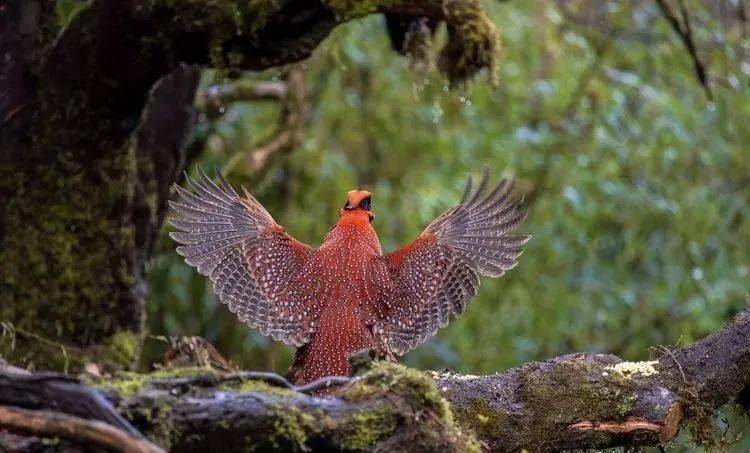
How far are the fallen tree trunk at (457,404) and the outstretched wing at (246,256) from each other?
1.32m

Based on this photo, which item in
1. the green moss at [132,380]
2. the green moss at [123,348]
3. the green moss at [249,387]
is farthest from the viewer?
the green moss at [123,348]

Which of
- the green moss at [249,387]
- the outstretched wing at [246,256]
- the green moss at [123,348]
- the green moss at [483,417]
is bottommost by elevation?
the green moss at [123,348]

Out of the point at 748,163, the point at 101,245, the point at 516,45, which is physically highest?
the point at 101,245

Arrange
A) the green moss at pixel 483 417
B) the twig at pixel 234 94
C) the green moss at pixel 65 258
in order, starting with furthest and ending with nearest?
1. the twig at pixel 234 94
2. the green moss at pixel 65 258
3. the green moss at pixel 483 417

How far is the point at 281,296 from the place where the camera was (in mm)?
4551

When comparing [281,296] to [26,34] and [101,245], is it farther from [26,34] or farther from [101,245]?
[26,34]

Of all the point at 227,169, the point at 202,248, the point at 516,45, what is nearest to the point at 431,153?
the point at 516,45

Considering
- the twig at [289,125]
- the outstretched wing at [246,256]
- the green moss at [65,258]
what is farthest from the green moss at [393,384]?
the twig at [289,125]

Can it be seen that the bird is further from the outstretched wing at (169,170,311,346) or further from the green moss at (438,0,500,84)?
the green moss at (438,0,500,84)

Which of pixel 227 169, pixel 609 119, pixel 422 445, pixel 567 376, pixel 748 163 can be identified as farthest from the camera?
pixel 748 163

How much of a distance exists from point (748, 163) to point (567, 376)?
5745 mm

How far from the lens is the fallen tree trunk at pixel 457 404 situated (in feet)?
7.29

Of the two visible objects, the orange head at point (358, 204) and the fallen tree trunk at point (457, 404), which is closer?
the fallen tree trunk at point (457, 404)

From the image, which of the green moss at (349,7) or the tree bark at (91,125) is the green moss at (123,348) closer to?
the tree bark at (91,125)
